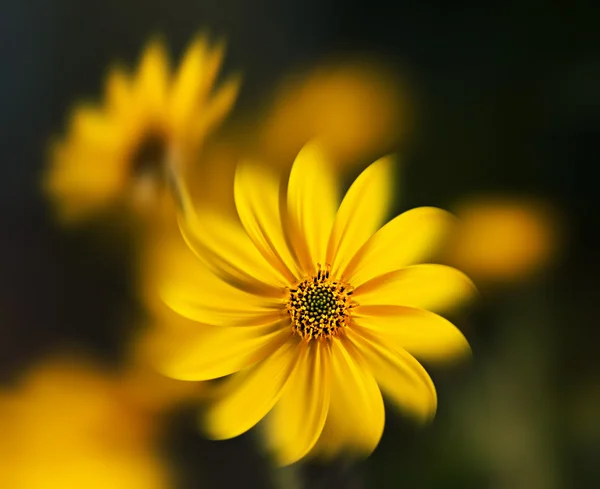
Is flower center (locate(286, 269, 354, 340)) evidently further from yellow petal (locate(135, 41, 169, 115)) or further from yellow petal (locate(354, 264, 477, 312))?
yellow petal (locate(135, 41, 169, 115))

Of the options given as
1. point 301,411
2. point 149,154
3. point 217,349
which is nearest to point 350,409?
point 301,411

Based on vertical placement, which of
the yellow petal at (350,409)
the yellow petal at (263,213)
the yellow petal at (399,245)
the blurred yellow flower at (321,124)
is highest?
the blurred yellow flower at (321,124)

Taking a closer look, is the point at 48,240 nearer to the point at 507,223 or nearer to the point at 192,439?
the point at 192,439

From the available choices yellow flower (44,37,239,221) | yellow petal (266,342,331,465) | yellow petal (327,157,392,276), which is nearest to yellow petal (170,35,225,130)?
yellow flower (44,37,239,221)

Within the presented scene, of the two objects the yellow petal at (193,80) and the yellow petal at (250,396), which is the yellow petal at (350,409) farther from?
the yellow petal at (193,80)

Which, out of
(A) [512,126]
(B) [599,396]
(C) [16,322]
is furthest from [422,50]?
(C) [16,322]

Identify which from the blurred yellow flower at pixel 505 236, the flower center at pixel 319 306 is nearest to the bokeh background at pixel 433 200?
the blurred yellow flower at pixel 505 236

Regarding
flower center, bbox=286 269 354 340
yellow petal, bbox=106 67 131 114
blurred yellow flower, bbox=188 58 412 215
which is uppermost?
yellow petal, bbox=106 67 131 114

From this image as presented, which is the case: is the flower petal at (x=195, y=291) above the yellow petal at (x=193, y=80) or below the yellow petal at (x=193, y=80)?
below
